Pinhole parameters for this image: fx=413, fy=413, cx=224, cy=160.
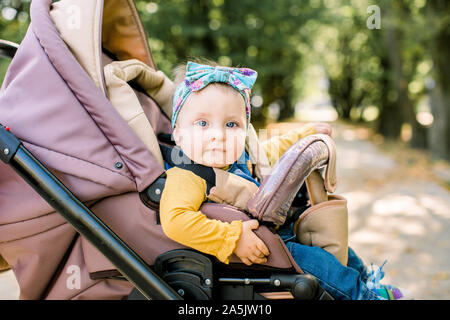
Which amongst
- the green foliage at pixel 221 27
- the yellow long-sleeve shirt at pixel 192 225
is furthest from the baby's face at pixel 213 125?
the green foliage at pixel 221 27

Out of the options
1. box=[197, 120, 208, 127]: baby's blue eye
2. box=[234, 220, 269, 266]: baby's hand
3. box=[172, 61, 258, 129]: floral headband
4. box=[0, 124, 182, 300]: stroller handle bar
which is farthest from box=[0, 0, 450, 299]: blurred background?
box=[0, 124, 182, 300]: stroller handle bar

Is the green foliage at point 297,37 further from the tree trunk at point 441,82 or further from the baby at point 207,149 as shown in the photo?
the baby at point 207,149

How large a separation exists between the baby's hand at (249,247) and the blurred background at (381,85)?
1089 millimetres

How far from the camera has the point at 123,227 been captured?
5.25 feet

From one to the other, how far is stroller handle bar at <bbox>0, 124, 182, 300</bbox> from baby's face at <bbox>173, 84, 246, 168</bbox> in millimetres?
445

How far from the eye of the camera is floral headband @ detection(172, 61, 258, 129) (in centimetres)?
158

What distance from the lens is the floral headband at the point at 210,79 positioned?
5.18 feet

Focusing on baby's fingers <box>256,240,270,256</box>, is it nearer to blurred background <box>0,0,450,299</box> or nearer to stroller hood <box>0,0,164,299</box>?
stroller hood <box>0,0,164,299</box>

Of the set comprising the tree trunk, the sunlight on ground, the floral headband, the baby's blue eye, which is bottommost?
the sunlight on ground

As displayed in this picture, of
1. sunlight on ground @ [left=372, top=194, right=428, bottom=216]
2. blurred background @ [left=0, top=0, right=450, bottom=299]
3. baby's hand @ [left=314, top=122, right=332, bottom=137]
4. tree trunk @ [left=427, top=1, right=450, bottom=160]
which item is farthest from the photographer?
tree trunk @ [left=427, top=1, right=450, bottom=160]
